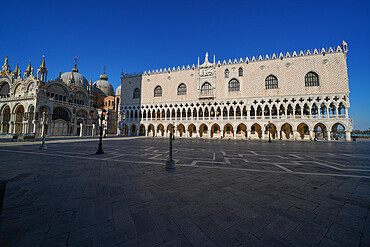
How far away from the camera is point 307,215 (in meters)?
2.52

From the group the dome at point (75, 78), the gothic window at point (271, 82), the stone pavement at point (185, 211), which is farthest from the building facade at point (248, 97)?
the stone pavement at point (185, 211)

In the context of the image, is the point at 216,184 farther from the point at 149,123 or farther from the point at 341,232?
the point at 149,123

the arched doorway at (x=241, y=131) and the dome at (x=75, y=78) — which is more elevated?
the dome at (x=75, y=78)

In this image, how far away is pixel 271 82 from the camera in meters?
32.3

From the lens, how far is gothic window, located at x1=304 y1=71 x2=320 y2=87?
1166 inches

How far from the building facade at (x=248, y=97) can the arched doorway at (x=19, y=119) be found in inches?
858

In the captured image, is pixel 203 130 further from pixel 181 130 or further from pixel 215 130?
pixel 181 130

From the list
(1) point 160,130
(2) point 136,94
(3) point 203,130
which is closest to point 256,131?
(3) point 203,130

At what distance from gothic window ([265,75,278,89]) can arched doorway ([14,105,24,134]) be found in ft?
189

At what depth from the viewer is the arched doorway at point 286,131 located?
104 ft

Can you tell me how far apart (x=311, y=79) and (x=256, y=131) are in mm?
15337

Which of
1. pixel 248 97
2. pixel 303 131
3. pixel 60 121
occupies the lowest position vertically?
pixel 303 131

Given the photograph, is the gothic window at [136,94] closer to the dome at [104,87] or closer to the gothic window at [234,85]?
the dome at [104,87]

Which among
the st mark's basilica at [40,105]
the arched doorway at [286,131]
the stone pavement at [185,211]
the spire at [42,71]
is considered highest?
the spire at [42,71]
